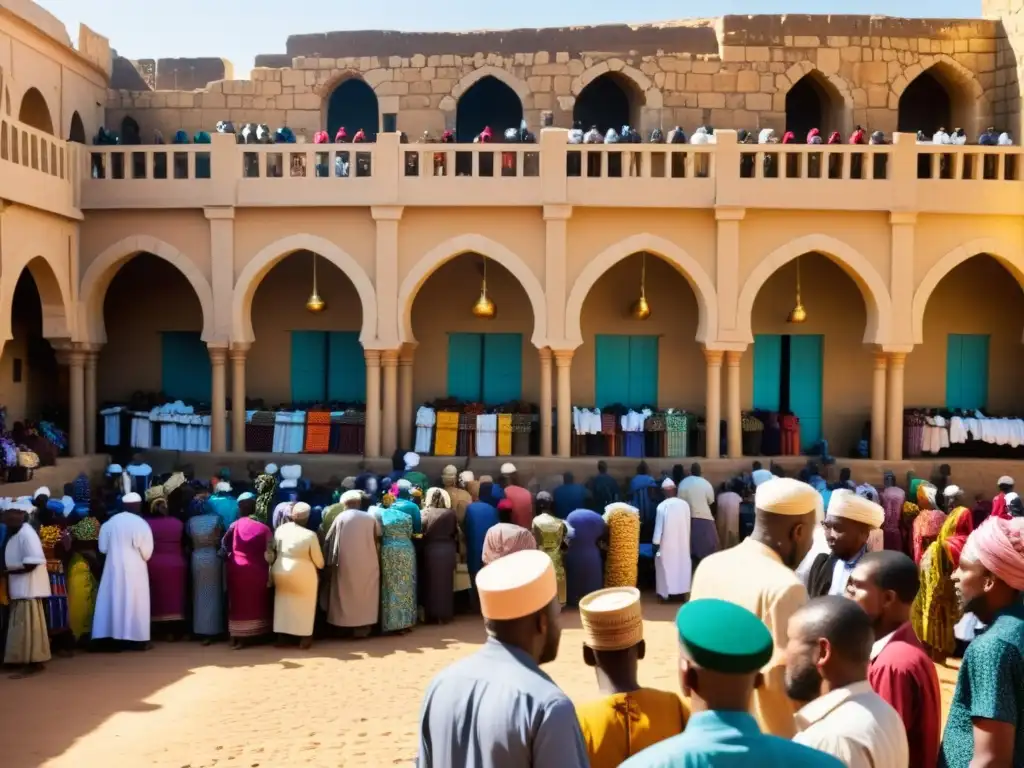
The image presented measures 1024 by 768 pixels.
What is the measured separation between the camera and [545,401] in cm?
1404

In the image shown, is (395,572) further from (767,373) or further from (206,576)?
(767,373)

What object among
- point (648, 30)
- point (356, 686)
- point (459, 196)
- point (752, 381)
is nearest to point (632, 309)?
point (752, 381)

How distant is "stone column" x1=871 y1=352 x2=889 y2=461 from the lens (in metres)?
14.3

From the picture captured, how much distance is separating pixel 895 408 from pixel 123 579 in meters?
10.2

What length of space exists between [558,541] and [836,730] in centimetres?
756

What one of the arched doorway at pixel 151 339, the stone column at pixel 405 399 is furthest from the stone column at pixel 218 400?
the stone column at pixel 405 399

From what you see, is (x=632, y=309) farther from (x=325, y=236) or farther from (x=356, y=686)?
(x=356, y=686)

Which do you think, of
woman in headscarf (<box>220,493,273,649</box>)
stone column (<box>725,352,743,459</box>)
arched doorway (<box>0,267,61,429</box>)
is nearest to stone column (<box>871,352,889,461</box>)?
stone column (<box>725,352,743,459</box>)

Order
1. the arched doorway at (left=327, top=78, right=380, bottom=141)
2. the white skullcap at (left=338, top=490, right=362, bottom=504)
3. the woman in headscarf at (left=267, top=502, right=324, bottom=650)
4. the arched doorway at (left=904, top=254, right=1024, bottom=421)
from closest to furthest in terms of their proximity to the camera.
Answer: the woman in headscarf at (left=267, top=502, right=324, bottom=650) → the white skullcap at (left=338, top=490, right=362, bottom=504) → the arched doorway at (left=904, top=254, right=1024, bottom=421) → the arched doorway at (left=327, top=78, right=380, bottom=141)

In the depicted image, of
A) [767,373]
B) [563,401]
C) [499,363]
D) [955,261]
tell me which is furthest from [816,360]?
[499,363]

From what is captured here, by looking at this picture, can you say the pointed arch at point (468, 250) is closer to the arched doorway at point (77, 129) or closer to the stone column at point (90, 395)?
the stone column at point (90, 395)

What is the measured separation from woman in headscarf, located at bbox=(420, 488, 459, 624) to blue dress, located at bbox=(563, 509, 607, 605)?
121 centimetres

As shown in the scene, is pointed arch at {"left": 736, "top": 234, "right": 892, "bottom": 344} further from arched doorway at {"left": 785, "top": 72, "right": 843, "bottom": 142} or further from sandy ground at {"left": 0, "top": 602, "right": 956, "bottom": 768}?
sandy ground at {"left": 0, "top": 602, "right": 956, "bottom": 768}

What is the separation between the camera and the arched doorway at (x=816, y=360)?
16078 millimetres
